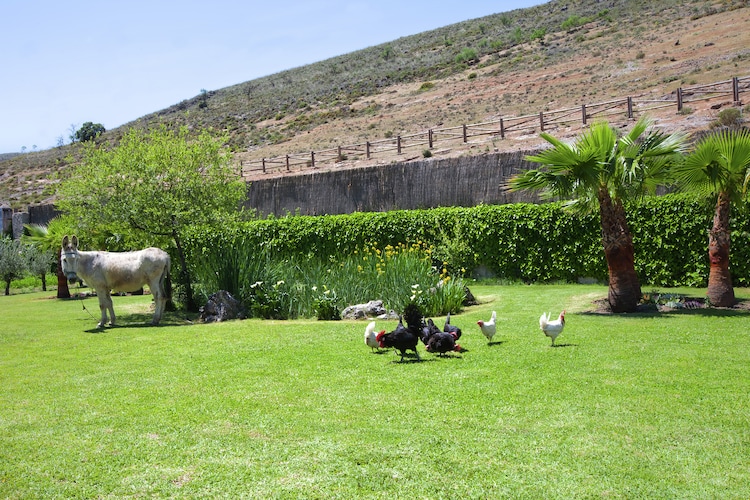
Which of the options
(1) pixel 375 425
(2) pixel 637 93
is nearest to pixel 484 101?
(2) pixel 637 93

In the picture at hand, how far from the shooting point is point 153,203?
54.6 feet

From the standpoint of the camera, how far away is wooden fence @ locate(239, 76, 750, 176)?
3200 cm

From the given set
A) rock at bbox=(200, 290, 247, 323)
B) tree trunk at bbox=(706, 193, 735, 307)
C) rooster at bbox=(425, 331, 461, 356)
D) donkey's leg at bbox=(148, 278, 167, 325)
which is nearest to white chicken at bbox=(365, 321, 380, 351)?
rooster at bbox=(425, 331, 461, 356)

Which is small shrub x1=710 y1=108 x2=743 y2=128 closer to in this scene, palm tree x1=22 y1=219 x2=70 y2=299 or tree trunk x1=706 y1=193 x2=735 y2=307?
tree trunk x1=706 y1=193 x2=735 y2=307

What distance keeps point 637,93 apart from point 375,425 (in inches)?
1595

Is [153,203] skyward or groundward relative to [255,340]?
skyward

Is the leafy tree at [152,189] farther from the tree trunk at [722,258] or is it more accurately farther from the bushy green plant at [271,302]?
the tree trunk at [722,258]

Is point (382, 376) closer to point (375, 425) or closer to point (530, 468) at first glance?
point (375, 425)

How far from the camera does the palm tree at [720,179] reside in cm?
1284

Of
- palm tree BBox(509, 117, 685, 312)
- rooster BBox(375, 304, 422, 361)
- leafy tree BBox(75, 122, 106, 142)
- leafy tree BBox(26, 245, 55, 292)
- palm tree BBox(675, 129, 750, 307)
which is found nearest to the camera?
rooster BBox(375, 304, 422, 361)

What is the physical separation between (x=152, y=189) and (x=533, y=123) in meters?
27.3

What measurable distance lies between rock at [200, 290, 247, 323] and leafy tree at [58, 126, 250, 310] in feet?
7.46

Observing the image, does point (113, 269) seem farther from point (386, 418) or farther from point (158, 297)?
point (386, 418)

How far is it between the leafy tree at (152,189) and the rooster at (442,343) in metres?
9.16
